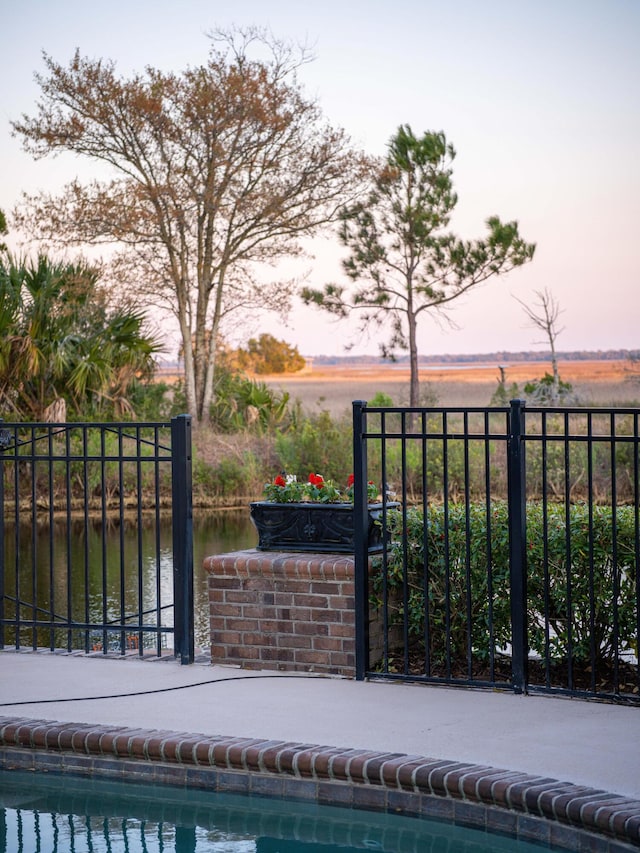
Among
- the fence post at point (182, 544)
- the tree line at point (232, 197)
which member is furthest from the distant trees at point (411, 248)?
the fence post at point (182, 544)

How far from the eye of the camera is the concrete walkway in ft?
16.0

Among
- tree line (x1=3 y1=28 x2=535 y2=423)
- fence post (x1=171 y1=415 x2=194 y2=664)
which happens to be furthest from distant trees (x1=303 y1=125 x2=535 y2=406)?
fence post (x1=171 y1=415 x2=194 y2=664)

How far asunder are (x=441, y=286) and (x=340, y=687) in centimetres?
2578

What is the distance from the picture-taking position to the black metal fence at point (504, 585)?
589cm

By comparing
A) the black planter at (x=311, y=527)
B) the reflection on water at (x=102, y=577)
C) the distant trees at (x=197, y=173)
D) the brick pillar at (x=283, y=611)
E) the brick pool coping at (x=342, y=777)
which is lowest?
the reflection on water at (x=102, y=577)

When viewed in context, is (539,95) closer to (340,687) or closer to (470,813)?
(340,687)

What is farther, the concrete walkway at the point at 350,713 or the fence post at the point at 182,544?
the fence post at the point at 182,544

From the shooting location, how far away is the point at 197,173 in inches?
1243

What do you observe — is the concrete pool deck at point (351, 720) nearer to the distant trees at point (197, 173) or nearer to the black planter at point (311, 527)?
the black planter at point (311, 527)

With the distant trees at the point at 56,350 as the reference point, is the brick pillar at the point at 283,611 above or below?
below

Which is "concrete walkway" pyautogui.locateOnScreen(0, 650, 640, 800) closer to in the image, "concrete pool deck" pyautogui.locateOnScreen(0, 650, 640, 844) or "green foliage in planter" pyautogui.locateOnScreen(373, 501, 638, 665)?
"concrete pool deck" pyautogui.locateOnScreen(0, 650, 640, 844)

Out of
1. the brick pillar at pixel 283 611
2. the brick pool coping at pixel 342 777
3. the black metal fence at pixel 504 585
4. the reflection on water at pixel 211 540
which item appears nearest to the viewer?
the brick pool coping at pixel 342 777

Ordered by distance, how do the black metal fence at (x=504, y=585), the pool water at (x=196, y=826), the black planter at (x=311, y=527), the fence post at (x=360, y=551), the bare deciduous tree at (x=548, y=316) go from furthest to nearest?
the bare deciduous tree at (x=548, y=316) < the black planter at (x=311, y=527) < the fence post at (x=360, y=551) < the black metal fence at (x=504, y=585) < the pool water at (x=196, y=826)

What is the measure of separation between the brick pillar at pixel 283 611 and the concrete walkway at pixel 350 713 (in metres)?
0.12
